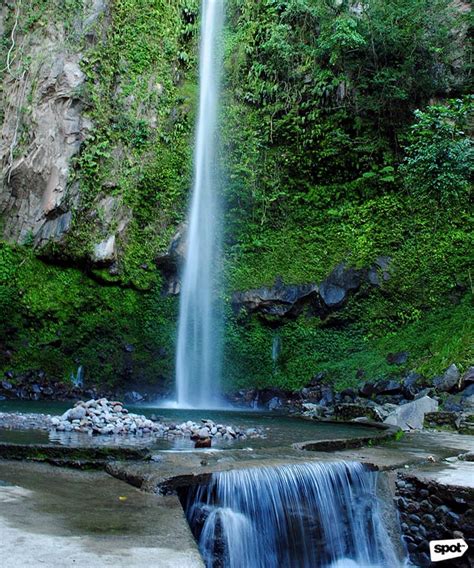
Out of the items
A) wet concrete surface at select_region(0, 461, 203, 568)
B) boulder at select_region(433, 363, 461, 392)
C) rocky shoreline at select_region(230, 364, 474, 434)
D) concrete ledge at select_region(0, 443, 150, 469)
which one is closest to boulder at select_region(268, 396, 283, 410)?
rocky shoreline at select_region(230, 364, 474, 434)

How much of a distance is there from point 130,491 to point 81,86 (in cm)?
1387

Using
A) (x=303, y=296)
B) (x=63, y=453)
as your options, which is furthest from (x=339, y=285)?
(x=63, y=453)

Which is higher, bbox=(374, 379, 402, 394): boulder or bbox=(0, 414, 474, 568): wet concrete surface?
bbox=(374, 379, 402, 394): boulder

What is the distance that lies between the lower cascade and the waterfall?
27.3 ft

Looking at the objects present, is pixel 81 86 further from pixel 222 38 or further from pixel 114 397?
pixel 114 397

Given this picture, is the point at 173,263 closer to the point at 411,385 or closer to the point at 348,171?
the point at 348,171

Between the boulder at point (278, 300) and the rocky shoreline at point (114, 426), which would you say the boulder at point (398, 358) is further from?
the rocky shoreline at point (114, 426)

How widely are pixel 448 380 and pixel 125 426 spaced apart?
21.4ft

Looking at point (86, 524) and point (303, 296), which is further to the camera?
point (303, 296)

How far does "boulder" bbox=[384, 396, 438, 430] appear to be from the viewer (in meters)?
10.2

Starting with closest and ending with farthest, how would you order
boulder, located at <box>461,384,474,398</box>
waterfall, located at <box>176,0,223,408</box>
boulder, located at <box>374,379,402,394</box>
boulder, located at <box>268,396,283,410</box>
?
1. boulder, located at <box>461,384,474,398</box>
2. boulder, located at <box>374,379,402,394</box>
3. boulder, located at <box>268,396,283,410</box>
4. waterfall, located at <box>176,0,223,408</box>

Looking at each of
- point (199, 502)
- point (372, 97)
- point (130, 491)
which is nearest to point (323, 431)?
point (199, 502)

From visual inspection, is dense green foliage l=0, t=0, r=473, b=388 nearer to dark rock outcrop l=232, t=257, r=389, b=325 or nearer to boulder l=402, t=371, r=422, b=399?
dark rock outcrop l=232, t=257, r=389, b=325

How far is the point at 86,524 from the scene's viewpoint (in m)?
3.76
